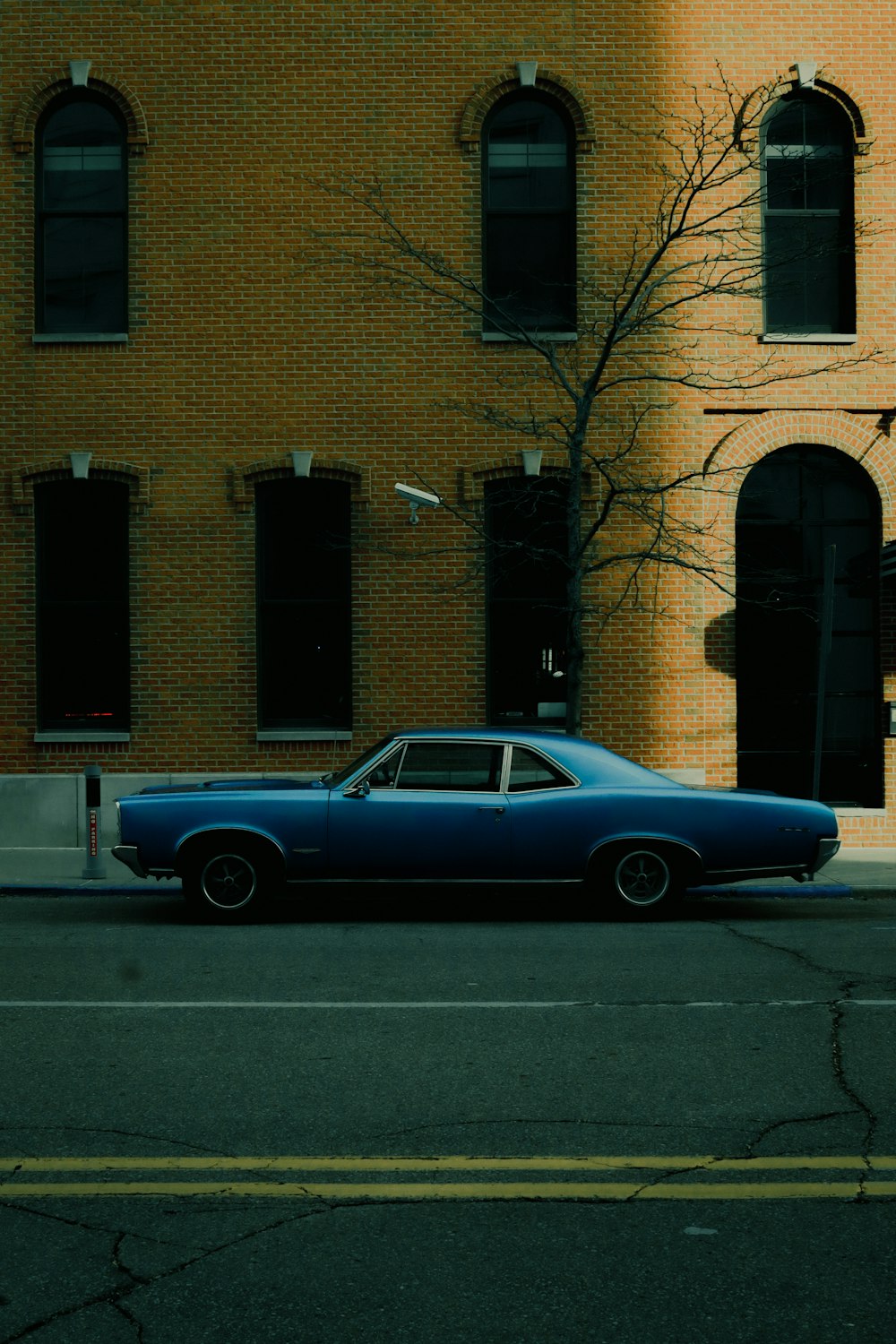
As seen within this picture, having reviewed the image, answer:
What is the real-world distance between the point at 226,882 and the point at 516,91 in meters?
9.69

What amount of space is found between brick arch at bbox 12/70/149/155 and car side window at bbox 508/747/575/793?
8.81 meters

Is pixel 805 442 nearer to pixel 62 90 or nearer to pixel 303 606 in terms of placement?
pixel 303 606

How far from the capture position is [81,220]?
52.2 ft

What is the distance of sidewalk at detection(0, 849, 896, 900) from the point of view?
12.4m

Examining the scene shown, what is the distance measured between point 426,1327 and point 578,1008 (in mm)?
3882

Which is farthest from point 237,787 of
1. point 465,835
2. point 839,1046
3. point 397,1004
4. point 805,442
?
point 805,442

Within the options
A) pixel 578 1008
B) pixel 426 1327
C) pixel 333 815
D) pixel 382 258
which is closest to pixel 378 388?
pixel 382 258

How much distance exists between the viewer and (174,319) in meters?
15.7

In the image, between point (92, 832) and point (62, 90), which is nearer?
point (92, 832)

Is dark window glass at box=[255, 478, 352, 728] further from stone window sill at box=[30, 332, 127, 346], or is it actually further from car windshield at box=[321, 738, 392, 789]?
car windshield at box=[321, 738, 392, 789]

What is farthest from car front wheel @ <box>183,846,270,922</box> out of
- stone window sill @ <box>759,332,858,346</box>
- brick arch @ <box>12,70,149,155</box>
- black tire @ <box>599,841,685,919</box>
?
brick arch @ <box>12,70,149,155</box>

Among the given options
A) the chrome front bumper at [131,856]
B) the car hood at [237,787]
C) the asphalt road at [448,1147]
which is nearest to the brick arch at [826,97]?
the car hood at [237,787]

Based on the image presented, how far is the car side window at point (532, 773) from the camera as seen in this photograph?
1083 cm

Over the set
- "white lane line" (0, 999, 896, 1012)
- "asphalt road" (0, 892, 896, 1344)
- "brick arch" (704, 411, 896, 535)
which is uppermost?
"brick arch" (704, 411, 896, 535)
